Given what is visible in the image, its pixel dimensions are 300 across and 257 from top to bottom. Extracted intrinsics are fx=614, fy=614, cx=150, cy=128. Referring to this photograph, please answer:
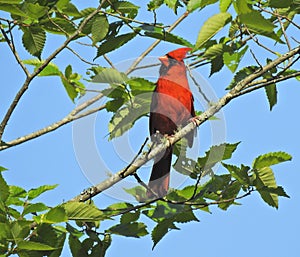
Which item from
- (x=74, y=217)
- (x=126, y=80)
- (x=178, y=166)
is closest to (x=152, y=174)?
(x=178, y=166)

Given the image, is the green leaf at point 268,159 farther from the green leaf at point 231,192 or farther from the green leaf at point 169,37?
the green leaf at point 169,37

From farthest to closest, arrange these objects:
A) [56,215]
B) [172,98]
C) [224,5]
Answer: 1. [172,98]
2. [224,5]
3. [56,215]

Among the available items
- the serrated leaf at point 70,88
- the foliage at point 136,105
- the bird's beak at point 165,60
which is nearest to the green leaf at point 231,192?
the foliage at point 136,105

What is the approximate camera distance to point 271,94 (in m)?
3.32

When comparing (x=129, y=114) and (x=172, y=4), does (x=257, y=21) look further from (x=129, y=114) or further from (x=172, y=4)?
(x=129, y=114)

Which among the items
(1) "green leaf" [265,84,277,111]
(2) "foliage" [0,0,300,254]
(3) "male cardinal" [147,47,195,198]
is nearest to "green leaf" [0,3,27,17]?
(2) "foliage" [0,0,300,254]

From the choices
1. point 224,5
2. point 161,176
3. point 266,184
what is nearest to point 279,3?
point 224,5

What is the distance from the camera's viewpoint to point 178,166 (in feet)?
10.5

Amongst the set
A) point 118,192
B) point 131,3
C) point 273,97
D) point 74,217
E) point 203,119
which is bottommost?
point 74,217

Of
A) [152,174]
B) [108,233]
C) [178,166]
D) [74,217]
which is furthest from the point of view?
[152,174]

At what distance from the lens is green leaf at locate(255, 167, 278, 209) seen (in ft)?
9.32

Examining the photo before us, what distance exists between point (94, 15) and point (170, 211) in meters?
1.02

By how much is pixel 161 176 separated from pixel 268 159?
112cm

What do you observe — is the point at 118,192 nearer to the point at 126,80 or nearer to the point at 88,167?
the point at 88,167
